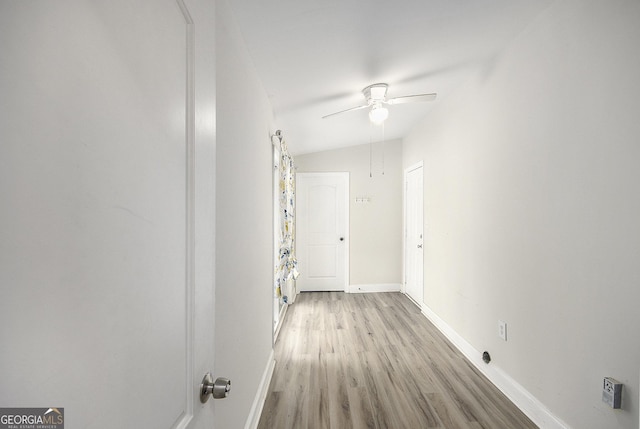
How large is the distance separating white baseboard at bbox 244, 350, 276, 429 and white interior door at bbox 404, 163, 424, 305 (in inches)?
96.8

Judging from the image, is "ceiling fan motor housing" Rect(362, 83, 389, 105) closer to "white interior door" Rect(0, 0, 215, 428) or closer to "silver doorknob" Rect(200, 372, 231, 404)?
"white interior door" Rect(0, 0, 215, 428)

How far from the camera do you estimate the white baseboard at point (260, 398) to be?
183 cm

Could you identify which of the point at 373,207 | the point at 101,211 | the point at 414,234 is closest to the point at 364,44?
the point at 101,211

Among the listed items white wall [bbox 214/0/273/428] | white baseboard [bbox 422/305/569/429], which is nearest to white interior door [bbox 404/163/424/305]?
white baseboard [bbox 422/305/569/429]

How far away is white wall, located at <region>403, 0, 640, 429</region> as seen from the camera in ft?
4.66

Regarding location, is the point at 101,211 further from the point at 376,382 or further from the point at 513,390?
the point at 513,390

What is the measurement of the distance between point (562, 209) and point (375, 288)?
371 centimetres

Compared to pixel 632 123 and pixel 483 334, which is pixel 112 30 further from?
pixel 483 334

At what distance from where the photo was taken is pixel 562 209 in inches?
70.0

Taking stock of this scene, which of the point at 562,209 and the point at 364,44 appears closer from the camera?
the point at 562,209

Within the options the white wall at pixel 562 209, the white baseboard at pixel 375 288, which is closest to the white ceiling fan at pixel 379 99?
the white wall at pixel 562 209

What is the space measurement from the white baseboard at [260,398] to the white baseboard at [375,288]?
2.72 m

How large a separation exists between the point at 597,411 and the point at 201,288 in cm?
201

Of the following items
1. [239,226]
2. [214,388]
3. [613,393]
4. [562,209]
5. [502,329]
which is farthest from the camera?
[502,329]
